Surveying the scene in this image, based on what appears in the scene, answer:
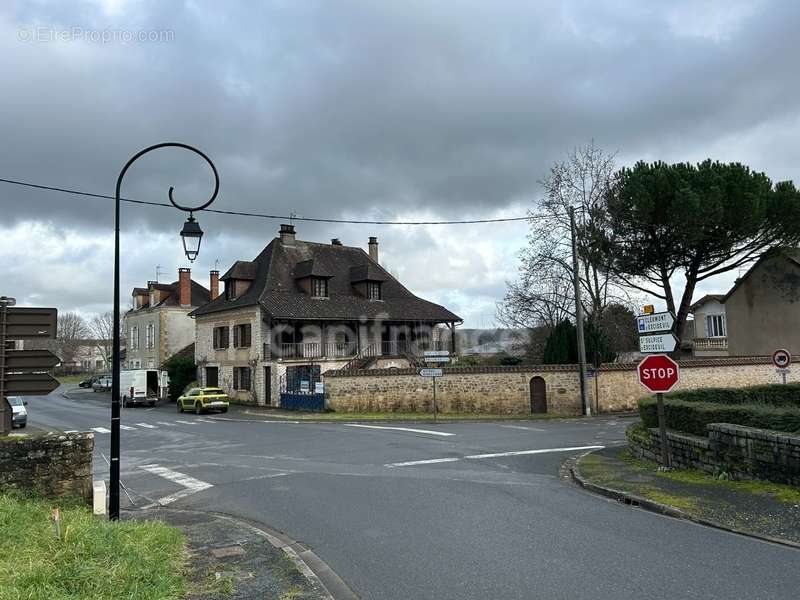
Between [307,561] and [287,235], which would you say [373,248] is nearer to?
[287,235]

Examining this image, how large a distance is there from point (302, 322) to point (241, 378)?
578cm

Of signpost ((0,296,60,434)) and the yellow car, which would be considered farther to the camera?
the yellow car

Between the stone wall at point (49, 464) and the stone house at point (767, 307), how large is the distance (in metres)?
34.5

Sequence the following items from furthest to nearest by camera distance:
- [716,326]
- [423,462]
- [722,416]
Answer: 1. [716,326]
2. [423,462]
3. [722,416]

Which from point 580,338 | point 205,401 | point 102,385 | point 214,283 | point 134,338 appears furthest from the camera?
point 102,385

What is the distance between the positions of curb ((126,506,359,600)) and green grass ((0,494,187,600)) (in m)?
1.11

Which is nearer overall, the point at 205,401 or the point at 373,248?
the point at 205,401

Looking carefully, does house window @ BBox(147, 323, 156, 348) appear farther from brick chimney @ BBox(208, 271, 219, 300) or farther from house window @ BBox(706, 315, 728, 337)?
house window @ BBox(706, 315, 728, 337)

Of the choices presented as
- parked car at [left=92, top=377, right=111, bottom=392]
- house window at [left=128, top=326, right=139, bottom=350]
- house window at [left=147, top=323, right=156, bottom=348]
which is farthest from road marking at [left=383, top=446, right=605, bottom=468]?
parked car at [left=92, top=377, right=111, bottom=392]

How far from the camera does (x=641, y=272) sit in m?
33.4

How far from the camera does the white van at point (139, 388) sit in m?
42.7

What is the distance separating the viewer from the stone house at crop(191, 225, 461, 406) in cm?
3662

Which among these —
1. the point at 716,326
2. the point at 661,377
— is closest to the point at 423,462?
the point at 661,377

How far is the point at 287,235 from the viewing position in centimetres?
4253
